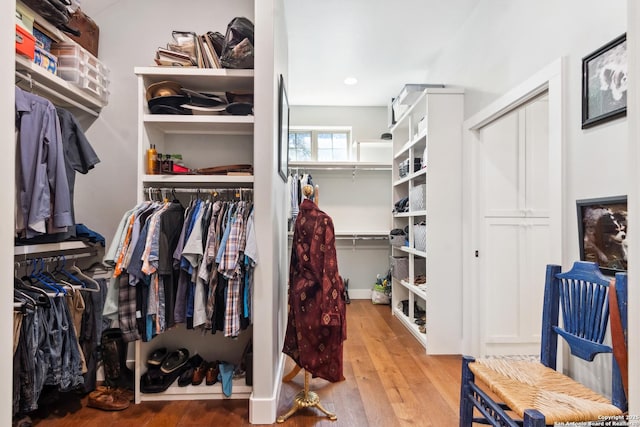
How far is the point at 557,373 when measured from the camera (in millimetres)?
1503

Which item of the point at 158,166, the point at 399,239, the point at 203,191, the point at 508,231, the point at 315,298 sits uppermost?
the point at 158,166

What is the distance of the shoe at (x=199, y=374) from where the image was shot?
222 cm

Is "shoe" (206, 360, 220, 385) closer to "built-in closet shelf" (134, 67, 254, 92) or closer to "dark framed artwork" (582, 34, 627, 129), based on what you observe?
"built-in closet shelf" (134, 67, 254, 92)

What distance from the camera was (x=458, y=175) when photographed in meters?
3.03

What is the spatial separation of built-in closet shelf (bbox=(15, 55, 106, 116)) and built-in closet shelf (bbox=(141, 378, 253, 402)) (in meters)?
1.96

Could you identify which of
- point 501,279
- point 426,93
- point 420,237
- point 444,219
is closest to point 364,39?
point 426,93

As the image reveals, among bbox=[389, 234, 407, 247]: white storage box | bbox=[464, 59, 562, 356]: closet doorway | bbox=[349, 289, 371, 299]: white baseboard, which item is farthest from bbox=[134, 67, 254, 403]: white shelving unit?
bbox=[349, 289, 371, 299]: white baseboard

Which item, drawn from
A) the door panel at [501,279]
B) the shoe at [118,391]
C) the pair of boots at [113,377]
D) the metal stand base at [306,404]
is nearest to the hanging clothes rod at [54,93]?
the pair of boots at [113,377]

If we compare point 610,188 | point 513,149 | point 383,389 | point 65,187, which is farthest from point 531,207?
point 65,187

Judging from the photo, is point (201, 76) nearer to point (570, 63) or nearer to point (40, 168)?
point (40, 168)

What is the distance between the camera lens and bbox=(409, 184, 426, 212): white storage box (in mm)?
3270

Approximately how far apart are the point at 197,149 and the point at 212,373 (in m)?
1.54

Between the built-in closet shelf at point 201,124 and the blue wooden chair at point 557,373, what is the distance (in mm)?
1855

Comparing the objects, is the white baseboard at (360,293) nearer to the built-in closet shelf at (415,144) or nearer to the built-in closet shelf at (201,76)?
the built-in closet shelf at (415,144)
